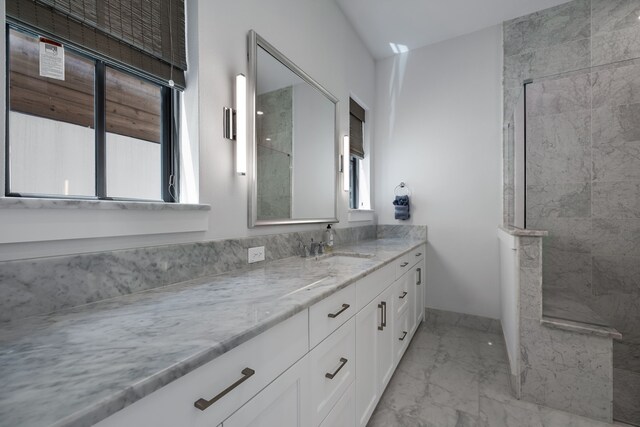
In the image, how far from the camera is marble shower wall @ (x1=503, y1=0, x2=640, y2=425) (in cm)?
223

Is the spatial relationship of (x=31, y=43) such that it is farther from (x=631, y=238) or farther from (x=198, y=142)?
(x=631, y=238)

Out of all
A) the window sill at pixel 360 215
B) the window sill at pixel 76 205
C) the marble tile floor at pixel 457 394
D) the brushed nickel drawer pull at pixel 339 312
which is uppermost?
the window sill at pixel 76 205

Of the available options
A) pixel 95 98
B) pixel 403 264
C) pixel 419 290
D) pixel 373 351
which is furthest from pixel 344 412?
pixel 419 290

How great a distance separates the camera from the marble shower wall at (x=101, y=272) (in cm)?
78

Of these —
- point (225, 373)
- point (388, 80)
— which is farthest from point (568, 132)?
point (225, 373)

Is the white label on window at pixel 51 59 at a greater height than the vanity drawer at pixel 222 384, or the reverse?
the white label on window at pixel 51 59

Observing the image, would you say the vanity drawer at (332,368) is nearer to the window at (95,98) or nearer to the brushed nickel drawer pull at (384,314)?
the brushed nickel drawer pull at (384,314)

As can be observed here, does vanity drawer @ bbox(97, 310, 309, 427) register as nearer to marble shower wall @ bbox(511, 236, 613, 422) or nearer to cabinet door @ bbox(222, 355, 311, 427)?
cabinet door @ bbox(222, 355, 311, 427)

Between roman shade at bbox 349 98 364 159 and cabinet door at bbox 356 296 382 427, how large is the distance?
181 centimetres

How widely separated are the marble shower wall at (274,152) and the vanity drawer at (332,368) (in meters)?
0.80

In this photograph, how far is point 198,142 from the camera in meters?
1.30

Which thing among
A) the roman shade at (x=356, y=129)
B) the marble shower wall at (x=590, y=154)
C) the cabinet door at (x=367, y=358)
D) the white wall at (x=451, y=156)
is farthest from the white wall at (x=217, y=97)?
the marble shower wall at (x=590, y=154)

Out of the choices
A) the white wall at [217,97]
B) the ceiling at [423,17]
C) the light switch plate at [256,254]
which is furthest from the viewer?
the ceiling at [423,17]

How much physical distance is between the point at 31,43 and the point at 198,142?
581 mm
